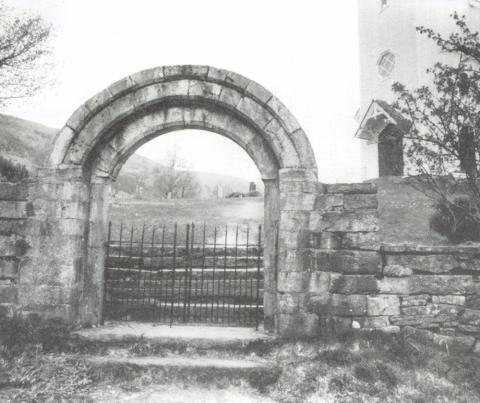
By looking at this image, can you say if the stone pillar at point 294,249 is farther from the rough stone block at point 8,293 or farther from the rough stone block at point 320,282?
the rough stone block at point 8,293

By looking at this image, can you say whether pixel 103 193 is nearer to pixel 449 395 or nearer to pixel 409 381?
pixel 409 381

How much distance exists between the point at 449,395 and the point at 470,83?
508cm

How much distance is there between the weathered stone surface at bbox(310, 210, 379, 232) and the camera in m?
5.05

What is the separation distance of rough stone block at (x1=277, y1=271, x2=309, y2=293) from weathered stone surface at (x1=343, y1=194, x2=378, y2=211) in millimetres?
1065

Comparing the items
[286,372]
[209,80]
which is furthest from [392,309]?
[209,80]

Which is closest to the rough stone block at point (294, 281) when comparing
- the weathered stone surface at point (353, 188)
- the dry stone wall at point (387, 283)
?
the dry stone wall at point (387, 283)

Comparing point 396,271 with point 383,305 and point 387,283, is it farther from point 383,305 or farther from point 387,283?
point 383,305

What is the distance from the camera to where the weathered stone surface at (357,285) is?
4.97 m

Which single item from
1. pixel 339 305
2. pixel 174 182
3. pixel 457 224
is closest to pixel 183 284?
pixel 339 305

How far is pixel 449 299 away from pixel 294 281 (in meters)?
1.98

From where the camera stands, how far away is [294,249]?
5.22 m

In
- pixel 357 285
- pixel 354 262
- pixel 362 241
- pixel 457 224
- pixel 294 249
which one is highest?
pixel 457 224

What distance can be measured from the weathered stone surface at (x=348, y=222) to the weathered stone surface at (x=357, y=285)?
2.00ft

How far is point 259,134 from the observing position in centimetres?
568
